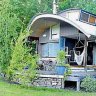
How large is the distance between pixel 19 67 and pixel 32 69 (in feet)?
2.11

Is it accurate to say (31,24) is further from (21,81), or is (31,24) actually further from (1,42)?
(21,81)

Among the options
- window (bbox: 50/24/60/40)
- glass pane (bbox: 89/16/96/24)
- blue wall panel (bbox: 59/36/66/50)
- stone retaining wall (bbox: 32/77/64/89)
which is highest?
glass pane (bbox: 89/16/96/24)

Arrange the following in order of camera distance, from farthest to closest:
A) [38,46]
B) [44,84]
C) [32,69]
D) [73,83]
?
1. [38,46]
2. [73,83]
3. [44,84]
4. [32,69]

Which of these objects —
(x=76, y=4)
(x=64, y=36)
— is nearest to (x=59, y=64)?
(x=64, y=36)

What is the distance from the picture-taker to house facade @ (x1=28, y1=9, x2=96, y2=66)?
18086mm

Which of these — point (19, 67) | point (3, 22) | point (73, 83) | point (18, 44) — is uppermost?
point (3, 22)

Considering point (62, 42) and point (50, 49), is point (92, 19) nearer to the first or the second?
point (62, 42)

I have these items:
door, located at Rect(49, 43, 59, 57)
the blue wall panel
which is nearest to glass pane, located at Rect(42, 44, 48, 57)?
door, located at Rect(49, 43, 59, 57)

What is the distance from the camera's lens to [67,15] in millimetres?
19391

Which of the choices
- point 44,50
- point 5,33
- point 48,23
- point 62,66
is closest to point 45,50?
point 44,50

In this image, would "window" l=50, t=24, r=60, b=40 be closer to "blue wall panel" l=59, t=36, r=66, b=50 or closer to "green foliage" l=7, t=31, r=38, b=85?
"blue wall panel" l=59, t=36, r=66, b=50

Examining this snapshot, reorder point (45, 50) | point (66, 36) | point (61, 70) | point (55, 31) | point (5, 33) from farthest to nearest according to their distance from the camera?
1. point (45, 50)
2. point (55, 31)
3. point (66, 36)
4. point (5, 33)
5. point (61, 70)

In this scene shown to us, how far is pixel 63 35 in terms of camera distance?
18.5 metres

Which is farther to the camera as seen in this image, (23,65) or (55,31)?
(55,31)
